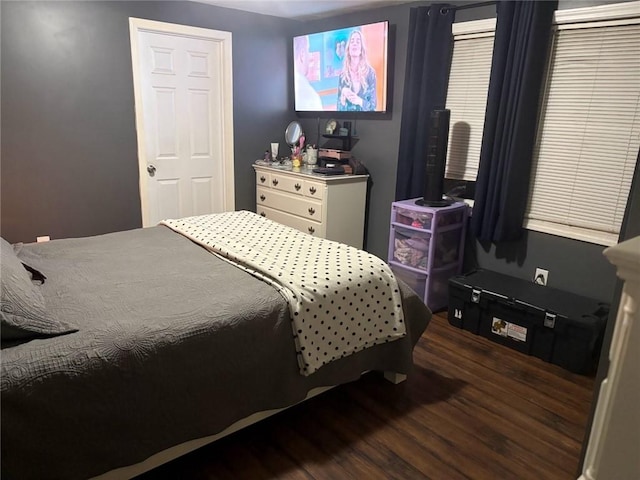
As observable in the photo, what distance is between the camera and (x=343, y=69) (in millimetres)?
3977

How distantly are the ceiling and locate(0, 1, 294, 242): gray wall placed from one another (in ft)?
0.51

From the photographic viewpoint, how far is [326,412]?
2.22m

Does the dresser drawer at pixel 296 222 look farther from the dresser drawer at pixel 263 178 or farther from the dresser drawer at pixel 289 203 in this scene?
the dresser drawer at pixel 263 178

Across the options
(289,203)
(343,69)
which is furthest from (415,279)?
(343,69)

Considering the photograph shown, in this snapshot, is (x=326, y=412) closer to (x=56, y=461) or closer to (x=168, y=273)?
(x=168, y=273)

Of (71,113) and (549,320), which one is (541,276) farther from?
(71,113)

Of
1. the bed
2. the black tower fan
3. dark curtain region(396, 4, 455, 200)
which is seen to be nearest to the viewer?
the bed

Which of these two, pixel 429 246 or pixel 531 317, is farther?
pixel 429 246

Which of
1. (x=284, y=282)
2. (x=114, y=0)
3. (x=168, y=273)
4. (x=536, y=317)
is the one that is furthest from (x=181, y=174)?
(x=536, y=317)

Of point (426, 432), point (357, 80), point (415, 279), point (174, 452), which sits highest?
point (357, 80)

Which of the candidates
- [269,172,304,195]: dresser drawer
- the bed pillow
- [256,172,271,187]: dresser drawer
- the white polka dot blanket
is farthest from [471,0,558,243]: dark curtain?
the bed pillow

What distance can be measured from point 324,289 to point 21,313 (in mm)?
1099

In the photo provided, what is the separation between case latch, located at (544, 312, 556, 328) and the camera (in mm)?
2641

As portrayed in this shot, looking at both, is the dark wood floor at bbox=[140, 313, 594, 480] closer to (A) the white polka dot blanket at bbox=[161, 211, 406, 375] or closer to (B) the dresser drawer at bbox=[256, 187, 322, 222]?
(A) the white polka dot blanket at bbox=[161, 211, 406, 375]
